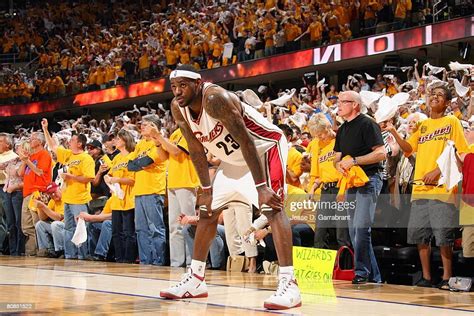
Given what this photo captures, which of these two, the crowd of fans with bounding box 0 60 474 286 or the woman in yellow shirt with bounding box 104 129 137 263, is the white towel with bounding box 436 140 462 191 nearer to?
the crowd of fans with bounding box 0 60 474 286

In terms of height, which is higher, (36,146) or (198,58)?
(198,58)

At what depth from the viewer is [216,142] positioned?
5414 millimetres

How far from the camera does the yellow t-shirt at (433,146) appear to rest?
6785 millimetres

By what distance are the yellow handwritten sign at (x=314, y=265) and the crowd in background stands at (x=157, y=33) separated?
966 centimetres

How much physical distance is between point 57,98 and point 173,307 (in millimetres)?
21667

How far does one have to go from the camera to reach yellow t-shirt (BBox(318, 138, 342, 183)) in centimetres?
789

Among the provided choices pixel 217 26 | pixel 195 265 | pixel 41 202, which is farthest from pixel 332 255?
pixel 217 26

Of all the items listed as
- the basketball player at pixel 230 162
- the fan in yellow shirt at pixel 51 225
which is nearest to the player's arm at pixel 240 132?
the basketball player at pixel 230 162

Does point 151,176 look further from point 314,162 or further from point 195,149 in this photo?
point 195,149

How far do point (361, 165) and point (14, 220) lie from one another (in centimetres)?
700

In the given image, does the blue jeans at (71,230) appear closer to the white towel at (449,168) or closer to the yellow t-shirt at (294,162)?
the yellow t-shirt at (294,162)

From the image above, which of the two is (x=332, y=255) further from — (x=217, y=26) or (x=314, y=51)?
(x=217, y=26)

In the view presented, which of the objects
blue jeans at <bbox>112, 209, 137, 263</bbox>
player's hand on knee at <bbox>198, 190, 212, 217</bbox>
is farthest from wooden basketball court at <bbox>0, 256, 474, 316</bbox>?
blue jeans at <bbox>112, 209, 137, 263</bbox>

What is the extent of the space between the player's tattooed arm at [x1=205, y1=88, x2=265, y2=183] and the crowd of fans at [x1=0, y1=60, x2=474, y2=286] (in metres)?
2.28
